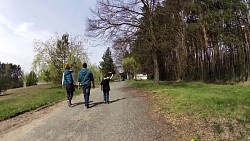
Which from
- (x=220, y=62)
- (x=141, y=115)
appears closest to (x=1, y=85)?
(x=220, y=62)

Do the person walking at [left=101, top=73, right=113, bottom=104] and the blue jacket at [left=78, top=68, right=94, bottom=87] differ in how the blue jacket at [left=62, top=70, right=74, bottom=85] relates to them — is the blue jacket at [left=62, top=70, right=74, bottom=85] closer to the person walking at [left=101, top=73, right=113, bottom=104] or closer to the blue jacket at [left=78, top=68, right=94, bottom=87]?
the blue jacket at [left=78, top=68, right=94, bottom=87]

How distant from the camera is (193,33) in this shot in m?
35.9

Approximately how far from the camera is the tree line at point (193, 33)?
2584 centimetres

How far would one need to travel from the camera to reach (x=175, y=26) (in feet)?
87.3

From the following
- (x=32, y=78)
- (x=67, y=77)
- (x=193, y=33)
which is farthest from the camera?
(x=32, y=78)

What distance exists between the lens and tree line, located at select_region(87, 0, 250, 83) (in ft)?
84.8

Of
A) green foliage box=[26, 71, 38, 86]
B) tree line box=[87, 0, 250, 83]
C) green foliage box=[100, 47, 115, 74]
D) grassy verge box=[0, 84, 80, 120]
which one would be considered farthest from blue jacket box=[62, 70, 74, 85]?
green foliage box=[100, 47, 115, 74]

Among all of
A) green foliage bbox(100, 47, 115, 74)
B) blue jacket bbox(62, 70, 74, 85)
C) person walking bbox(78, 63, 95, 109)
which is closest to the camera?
person walking bbox(78, 63, 95, 109)

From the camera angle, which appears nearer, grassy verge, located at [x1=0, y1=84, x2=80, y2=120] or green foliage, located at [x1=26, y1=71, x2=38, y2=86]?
grassy verge, located at [x1=0, y1=84, x2=80, y2=120]

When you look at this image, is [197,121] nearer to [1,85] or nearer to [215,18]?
[215,18]

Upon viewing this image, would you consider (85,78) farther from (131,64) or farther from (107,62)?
(107,62)

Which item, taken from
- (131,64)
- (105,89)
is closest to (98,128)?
(105,89)

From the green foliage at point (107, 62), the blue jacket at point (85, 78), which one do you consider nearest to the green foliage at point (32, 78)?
the blue jacket at point (85, 78)

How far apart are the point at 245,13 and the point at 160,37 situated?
388 inches
